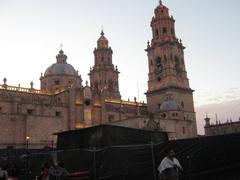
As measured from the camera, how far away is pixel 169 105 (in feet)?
212

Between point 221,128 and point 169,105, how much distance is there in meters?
27.2

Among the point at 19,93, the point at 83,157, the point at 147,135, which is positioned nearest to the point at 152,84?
the point at 19,93

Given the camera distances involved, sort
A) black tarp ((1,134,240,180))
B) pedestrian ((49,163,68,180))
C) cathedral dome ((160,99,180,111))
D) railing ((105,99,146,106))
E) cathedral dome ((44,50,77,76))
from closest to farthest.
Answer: pedestrian ((49,163,68,180)), black tarp ((1,134,240,180)), cathedral dome ((160,99,180,111)), cathedral dome ((44,50,77,76)), railing ((105,99,146,106))

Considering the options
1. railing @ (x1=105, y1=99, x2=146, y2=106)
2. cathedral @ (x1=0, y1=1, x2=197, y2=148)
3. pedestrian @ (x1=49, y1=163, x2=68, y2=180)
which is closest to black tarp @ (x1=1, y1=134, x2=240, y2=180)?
pedestrian @ (x1=49, y1=163, x2=68, y2=180)

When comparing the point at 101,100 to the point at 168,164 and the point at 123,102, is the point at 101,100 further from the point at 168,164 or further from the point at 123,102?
the point at 168,164

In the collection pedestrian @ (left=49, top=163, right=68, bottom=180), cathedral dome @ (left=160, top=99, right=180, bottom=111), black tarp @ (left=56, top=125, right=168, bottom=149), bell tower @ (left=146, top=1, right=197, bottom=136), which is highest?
bell tower @ (left=146, top=1, right=197, bottom=136)

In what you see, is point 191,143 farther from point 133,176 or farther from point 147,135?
point 147,135

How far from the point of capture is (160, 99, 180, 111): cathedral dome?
209 ft

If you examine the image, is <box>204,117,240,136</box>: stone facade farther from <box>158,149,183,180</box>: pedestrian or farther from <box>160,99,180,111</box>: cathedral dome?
<box>158,149,183,180</box>: pedestrian

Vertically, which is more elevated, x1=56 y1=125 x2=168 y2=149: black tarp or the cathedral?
the cathedral

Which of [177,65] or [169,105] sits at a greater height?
[177,65]

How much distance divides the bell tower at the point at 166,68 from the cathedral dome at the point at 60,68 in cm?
1718

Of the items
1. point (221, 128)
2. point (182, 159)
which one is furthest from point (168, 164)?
point (221, 128)

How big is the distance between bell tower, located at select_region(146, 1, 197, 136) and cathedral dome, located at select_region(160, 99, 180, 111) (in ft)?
11.8
